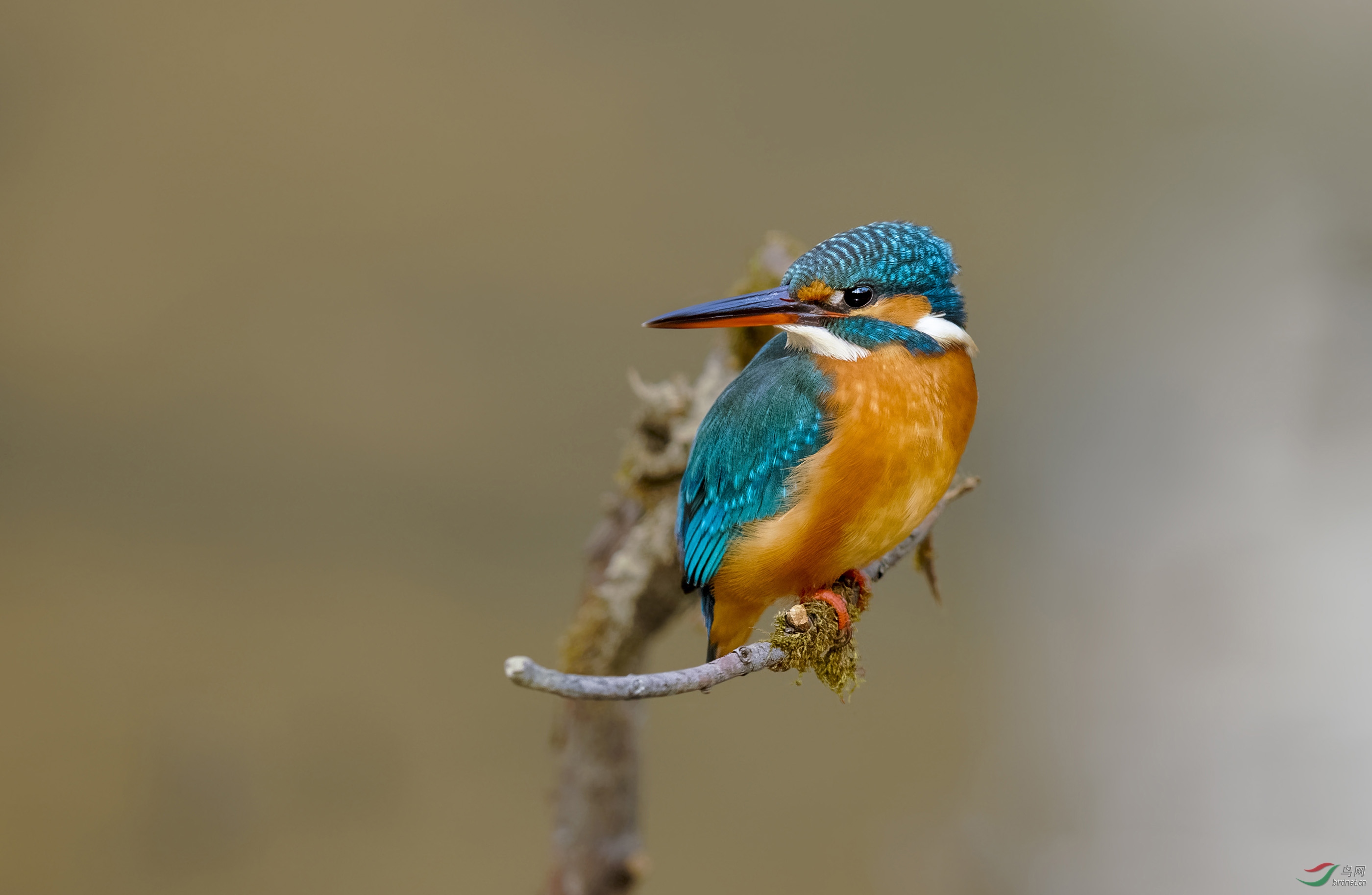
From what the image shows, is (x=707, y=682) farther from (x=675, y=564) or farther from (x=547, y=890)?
(x=547, y=890)

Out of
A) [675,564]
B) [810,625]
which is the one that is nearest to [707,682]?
[810,625]

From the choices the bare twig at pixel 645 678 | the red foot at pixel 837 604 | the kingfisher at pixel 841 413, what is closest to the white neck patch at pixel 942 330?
the kingfisher at pixel 841 413

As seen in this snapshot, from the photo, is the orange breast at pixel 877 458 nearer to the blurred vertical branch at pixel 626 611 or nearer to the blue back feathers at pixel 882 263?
the blue back feathers at pixel 882 263

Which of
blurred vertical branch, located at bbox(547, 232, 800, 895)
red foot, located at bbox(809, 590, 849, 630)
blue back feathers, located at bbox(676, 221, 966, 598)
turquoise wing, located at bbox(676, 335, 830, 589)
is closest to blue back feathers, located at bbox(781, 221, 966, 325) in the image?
Answer: blue back feathers, located at bbox(676, 221, 966, 598)

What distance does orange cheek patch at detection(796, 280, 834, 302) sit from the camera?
3.61 feet

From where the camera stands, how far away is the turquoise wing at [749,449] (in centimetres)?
118

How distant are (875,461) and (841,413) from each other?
0.07 m

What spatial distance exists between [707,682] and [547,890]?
1182 mm

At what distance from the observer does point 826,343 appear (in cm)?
116

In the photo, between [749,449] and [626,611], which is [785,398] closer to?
[749,449]

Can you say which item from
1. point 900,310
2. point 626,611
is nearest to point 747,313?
point 900,310

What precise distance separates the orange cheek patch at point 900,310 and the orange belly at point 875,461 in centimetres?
3

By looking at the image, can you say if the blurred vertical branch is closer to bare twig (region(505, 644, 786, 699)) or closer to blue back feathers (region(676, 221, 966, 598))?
blue back feathers (region(676, 221, 966, 598))

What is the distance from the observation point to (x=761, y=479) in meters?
1.21
